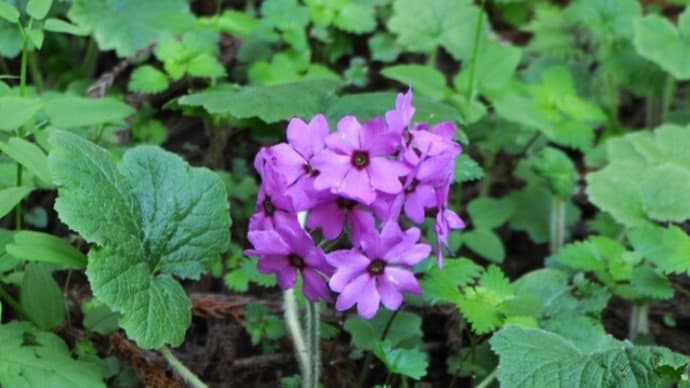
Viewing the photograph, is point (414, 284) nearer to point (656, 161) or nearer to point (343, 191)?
point (343, 191)

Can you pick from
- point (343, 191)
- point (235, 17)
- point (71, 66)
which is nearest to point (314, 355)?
point (343, 191)

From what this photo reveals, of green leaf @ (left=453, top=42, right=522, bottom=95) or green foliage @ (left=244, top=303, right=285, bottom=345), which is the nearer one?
green foliage @ (left=244, top=303, right=285, bottom=345)

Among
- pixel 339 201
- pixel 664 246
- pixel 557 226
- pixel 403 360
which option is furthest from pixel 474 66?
pixel 339 201

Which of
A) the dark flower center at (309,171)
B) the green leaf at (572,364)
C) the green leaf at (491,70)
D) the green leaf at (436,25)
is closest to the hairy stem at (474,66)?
the green leaf at (491,70)

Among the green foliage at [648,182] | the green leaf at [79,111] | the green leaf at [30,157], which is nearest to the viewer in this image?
the green leaf at [30,157]

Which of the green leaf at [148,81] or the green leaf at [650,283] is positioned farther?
the green leaf at [148,81]

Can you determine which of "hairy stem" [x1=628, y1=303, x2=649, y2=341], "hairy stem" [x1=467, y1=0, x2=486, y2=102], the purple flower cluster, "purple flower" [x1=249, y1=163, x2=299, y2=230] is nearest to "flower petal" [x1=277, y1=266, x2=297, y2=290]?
the purple flower cluster

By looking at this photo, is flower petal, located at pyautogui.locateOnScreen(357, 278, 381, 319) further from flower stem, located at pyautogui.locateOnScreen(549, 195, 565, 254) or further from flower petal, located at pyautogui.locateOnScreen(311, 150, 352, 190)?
flower stem, located at pyautogui.locateOnScreen(549, 195, 565, 254)

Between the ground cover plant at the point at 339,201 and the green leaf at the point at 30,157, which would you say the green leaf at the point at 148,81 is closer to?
the ground cover plant at the point at 339,201

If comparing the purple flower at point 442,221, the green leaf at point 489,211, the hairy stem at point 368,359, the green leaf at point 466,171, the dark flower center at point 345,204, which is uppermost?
the dark flower center at point 345,204
